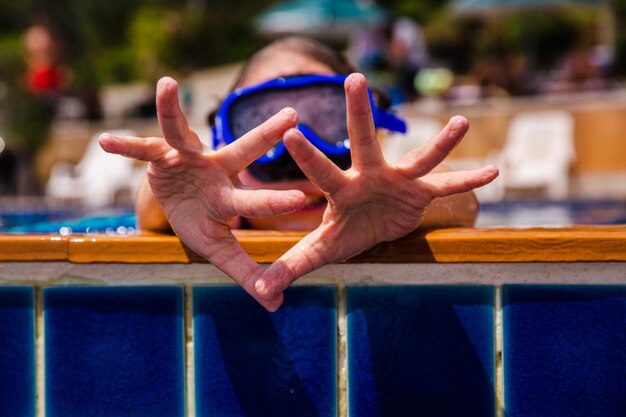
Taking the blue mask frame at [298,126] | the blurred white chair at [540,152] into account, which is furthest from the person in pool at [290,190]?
the blurred white chair at [540,152]

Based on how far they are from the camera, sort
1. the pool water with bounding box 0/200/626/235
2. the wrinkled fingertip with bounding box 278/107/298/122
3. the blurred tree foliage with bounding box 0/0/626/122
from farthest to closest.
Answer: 1. the blurred tree foliage with bounding box 0/0/626/122
2. the pool water with bounding box 0/200/626/235
3. the wrinkled fingertip with bounding box 278/107/298/122

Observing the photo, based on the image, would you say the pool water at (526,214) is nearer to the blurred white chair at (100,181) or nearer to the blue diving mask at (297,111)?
the blue diving mask at (297,111)

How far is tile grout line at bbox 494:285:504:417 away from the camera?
1.74 meters

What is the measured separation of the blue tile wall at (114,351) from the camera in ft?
5.88

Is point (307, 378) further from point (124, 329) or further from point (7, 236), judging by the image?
point (7, 236)

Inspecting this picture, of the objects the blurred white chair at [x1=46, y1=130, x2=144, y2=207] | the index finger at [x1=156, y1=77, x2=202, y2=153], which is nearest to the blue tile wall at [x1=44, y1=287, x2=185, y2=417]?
the index finger at [x1=156, y1=77, x2=202, y2=153]

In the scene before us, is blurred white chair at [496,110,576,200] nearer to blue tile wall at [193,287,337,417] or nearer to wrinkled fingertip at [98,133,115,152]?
blue tile wall at [193,287,337,417]

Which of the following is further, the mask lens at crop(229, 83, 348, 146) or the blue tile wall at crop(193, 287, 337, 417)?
the mask lens at crop(229, 83, 348, 146)

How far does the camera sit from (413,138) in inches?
474

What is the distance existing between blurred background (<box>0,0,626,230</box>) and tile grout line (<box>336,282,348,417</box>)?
332 cm

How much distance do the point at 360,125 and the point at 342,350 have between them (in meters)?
0.44

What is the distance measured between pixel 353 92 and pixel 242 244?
38cm

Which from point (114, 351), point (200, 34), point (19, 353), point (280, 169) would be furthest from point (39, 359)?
point (200, 34)

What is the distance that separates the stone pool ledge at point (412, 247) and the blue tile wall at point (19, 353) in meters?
→ 0.08
